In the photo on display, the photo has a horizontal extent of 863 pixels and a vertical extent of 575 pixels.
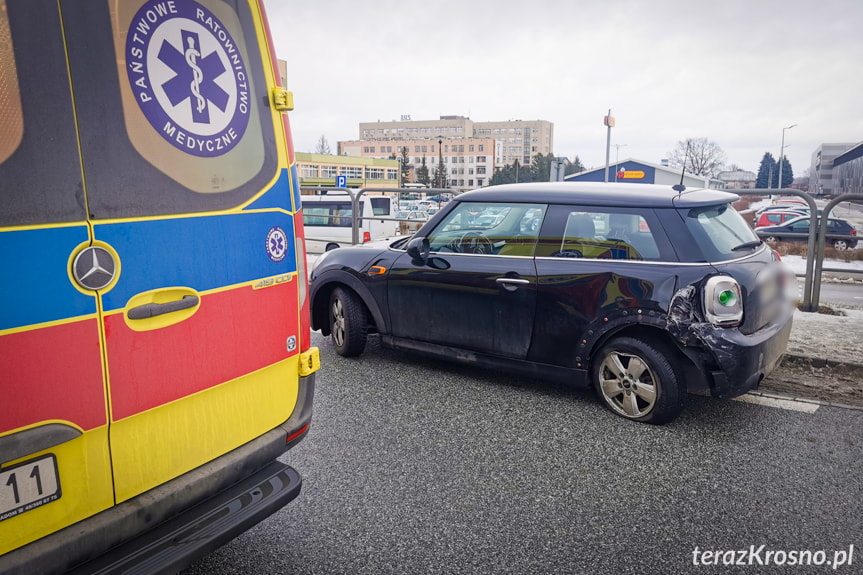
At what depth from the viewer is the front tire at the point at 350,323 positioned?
213 inches

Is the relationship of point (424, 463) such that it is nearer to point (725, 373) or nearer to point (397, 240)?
point (725, 373)

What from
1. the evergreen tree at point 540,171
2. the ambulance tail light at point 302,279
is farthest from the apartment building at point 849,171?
the ambulance tail light at point 302,279

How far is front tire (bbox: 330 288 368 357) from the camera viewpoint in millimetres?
5414

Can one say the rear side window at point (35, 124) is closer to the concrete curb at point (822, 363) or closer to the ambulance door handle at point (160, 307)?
the ambulance door handle at point (160, 307)

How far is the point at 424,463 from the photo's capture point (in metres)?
3.51

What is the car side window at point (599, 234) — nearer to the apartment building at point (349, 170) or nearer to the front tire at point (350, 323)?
the front tire at point (350, 323)

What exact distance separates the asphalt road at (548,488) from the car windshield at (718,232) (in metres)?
1.13

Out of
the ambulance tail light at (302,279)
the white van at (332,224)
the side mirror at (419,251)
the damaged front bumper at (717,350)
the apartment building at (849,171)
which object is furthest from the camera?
the apartment building at (849,171)

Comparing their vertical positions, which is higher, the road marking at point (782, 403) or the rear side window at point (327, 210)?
the rear side window at point (327, 210)

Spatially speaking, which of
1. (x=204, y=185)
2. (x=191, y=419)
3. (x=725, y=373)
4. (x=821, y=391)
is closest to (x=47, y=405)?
(x=191, y=419)

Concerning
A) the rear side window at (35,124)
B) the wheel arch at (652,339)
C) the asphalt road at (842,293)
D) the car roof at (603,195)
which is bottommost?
the asphalt road at (842,293)

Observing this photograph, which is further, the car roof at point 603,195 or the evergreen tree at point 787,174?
the evergreen tree at point 787,174

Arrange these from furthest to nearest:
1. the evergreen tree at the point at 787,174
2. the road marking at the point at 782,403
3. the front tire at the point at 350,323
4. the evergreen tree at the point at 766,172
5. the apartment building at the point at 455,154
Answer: the apartment building at the point at 455,154 < the evergreen tree at the point at 787,174 < the evergreen tree at the point at 766,172 < the front tire at the point at 350,323 < the road marking at the point at 782,403

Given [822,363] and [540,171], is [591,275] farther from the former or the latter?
[540,171]
